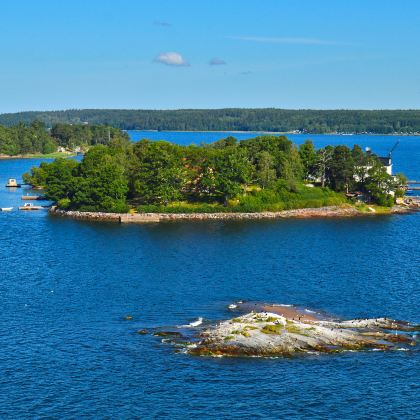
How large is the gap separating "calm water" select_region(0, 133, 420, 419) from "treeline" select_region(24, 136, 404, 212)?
→ 10200 millimetres

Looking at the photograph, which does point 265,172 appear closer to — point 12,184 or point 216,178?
point 216,178

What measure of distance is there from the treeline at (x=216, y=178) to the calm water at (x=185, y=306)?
10.2 meters

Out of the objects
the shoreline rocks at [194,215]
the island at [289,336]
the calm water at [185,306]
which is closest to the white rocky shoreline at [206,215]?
the shoreline rocks at [194,215]

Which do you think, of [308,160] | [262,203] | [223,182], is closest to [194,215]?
[223,182]

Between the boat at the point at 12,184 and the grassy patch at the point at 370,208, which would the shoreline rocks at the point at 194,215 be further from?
the boat at the point at 12,184

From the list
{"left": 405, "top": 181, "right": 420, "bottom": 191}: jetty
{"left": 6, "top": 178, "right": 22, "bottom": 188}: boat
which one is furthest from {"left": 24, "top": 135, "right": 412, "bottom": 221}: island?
{"left": 6, "top": 178, "right": 22, "bottom": 188}: boat

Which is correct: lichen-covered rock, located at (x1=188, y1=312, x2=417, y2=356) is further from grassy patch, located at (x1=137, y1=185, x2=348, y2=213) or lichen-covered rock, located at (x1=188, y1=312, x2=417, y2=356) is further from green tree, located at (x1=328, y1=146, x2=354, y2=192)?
green tree, located at (x1=328, y1=146, x2=354, y2=192)

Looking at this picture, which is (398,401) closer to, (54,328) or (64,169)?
(54,328)

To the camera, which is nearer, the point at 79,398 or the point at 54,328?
the point at 79,398

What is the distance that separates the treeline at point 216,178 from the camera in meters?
134

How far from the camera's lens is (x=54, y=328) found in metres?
67.1

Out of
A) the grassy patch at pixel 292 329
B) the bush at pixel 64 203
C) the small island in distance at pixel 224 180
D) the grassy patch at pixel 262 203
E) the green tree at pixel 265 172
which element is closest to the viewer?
the grassy patch at pixel 292 329

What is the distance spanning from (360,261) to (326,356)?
123ft

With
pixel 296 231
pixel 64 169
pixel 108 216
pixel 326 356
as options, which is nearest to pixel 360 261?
pixel 296 231
